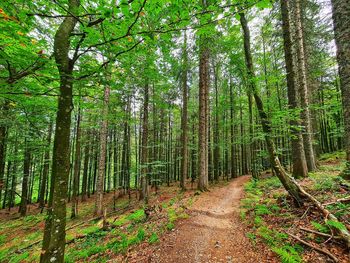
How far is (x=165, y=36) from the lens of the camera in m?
2.88

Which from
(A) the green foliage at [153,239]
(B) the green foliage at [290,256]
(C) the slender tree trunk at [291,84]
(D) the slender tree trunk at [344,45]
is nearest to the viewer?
(B) the green foliage at [290,256]

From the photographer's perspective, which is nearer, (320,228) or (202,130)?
(320,228)

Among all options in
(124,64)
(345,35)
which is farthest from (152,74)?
(345,35)

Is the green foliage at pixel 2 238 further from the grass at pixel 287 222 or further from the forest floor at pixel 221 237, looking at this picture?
the grass at pixel 287 222

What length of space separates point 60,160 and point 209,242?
4226 millimetres

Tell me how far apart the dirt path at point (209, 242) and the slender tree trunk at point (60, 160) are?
2362 mm

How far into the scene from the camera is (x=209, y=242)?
475 cm

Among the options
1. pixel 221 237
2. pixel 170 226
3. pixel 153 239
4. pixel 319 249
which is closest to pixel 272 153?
pixel 319 249

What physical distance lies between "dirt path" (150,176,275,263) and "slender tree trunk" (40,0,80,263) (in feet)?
7.75

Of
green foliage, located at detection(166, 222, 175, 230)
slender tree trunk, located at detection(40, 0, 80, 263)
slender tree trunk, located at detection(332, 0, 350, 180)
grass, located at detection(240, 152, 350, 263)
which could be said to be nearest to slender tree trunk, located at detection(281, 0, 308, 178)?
grass, located at detection(240, 152, 350, 263)

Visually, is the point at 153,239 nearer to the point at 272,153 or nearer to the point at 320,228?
the point at 320,228

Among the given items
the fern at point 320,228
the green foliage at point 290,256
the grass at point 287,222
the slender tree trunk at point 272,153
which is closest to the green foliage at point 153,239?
the grass at point 287,222

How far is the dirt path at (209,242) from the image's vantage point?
4.01m

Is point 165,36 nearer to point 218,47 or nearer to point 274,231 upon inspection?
point 274,231
